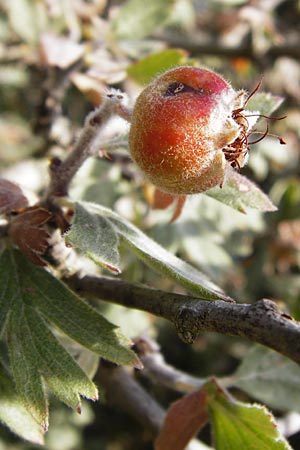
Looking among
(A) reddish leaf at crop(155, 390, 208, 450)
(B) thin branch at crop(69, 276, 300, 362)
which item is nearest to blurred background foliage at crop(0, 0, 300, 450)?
(B) thin branch at crop(69, 276, 300, 362)

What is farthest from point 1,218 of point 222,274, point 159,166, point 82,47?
point 222,274

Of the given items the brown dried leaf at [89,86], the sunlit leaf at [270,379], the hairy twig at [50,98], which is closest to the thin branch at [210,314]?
the sunlit leaf at [270,379]

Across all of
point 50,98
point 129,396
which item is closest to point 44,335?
point 129,396

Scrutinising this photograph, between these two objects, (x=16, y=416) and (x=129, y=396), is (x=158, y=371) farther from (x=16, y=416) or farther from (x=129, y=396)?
(x=16, y=416)

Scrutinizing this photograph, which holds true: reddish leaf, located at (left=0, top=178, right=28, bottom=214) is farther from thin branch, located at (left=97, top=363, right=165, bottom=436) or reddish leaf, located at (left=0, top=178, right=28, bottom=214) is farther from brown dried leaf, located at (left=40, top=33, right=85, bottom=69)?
brown dried leaf, located at (left=40, top=33, right=85, bottom=69)

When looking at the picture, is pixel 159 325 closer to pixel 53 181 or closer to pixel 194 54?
pixel 194 54
